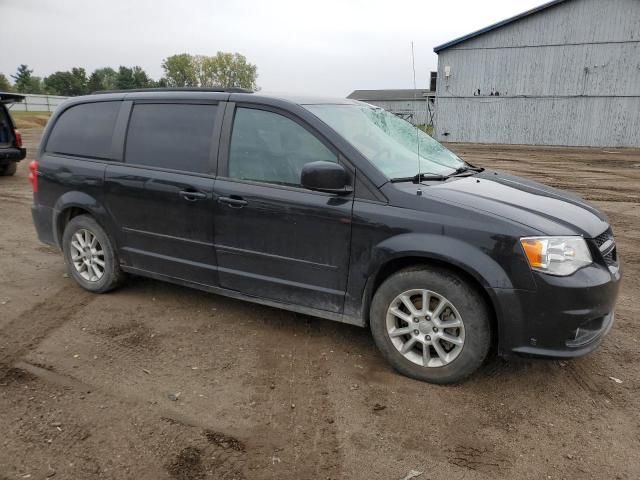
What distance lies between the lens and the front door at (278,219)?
3.49m

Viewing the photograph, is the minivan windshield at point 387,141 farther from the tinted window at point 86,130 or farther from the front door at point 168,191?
the tinted window at point 86,130

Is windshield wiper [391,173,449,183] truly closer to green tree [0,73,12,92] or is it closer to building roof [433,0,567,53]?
building roof [433,0,567,53]

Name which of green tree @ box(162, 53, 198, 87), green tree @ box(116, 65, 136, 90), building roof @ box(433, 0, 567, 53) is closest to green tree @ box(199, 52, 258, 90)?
green tree @ box(162, 53, 198, 87)

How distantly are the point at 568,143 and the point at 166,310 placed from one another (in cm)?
2694

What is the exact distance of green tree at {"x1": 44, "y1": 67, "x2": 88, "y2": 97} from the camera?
8300 centimetres

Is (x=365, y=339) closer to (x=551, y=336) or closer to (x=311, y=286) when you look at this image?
(x=311, y=286)

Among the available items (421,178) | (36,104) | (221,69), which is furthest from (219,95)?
(221,69)

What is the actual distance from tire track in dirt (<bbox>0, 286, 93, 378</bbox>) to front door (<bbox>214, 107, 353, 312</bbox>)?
151 centimetres

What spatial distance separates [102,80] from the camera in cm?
10194

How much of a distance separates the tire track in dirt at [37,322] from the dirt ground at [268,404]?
0.02 m

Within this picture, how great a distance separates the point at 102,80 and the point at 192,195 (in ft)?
367

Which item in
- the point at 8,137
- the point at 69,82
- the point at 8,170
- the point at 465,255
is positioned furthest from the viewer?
the point at 69,82

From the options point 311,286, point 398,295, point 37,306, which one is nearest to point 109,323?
point 37,306

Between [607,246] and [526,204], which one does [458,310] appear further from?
[607,246]
